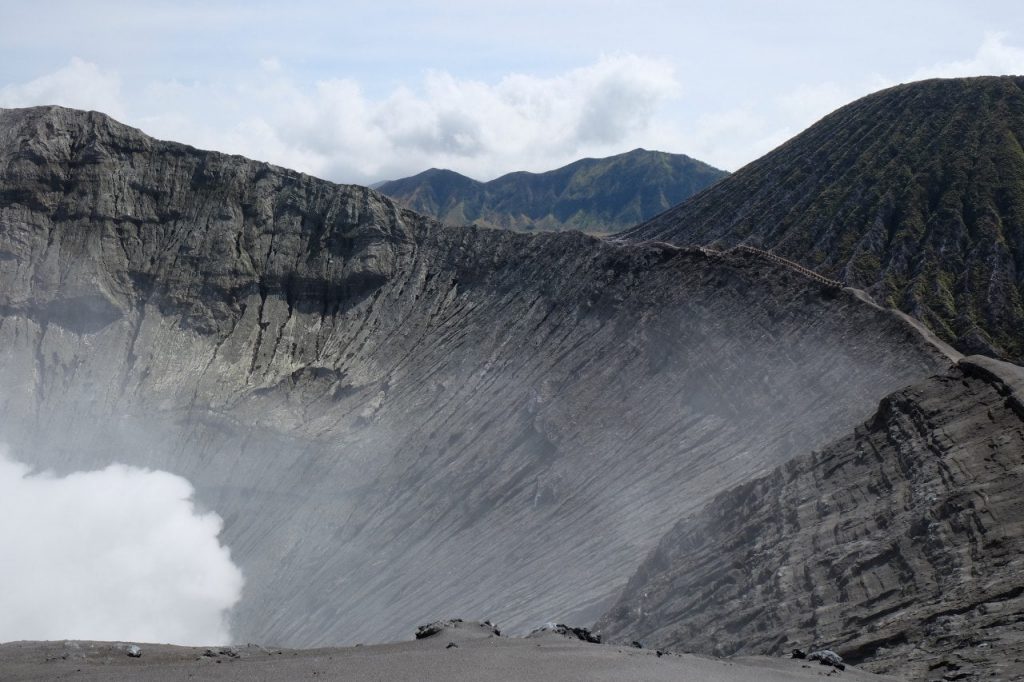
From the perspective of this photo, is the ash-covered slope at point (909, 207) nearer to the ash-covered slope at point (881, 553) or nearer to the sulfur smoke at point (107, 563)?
the ash-covered slope at point (881, 553)

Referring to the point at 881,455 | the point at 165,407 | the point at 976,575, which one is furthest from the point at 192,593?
the point at 976,575

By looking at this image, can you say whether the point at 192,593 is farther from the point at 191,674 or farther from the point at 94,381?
the point at 191,674

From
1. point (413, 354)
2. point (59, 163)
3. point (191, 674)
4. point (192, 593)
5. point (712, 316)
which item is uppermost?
point (59, 163)

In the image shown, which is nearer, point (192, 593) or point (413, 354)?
point (192, 593)

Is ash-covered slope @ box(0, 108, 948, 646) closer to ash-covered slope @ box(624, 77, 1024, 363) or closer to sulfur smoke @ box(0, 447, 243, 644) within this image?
sulfur smoke @ box(0, 447, 243, 644)

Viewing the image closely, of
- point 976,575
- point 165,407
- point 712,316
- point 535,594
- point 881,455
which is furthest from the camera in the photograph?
point 165,407

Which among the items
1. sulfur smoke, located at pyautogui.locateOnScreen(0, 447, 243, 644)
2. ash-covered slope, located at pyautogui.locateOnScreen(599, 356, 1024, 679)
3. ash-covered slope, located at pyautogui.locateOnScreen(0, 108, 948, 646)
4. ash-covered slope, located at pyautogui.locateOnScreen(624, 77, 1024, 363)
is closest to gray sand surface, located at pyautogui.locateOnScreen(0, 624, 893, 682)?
ash-covered slope, located at pyautogui.locateOnScreen(599, 356, 1024, 679)

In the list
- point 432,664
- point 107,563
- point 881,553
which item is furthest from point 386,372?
point 432,664
